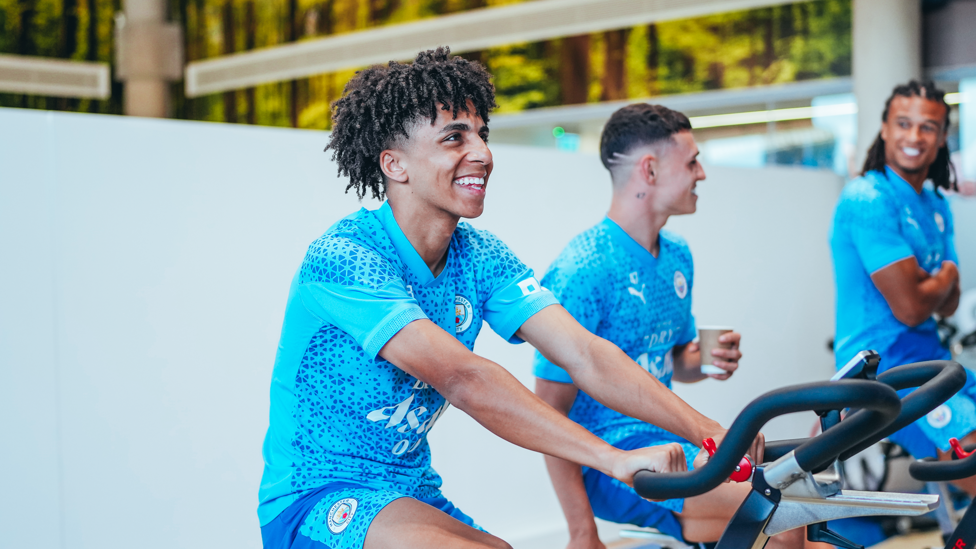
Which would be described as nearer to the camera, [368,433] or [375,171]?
[368,433]

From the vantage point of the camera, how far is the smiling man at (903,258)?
247 centimetres

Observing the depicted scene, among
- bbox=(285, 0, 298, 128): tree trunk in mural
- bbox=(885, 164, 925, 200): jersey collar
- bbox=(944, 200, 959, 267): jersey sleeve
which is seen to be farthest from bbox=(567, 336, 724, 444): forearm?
bbox=(285, 0, 298, 128): tree trunk in mural

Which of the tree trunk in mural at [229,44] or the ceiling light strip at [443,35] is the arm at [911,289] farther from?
the tree trunk in mural at [229,44]

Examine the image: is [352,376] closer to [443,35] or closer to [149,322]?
[149,322]

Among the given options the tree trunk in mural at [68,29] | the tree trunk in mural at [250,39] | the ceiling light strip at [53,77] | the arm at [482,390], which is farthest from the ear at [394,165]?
the tree trunk in mural at [68,29]

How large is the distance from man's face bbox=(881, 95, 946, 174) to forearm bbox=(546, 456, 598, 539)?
5.22 ft

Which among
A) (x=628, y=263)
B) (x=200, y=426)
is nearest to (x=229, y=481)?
(x=200, y=426)

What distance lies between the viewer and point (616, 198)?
2236 mm

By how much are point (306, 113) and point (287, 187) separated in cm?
735

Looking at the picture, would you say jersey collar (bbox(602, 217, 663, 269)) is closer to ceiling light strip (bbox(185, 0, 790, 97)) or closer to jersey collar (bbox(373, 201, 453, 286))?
jersey collar (bbox(373, 201, 453, 286))

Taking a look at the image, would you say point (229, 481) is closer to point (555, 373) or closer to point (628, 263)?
point (555, 373)

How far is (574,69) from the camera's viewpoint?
27.8ft

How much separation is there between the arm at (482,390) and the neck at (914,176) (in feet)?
6.41

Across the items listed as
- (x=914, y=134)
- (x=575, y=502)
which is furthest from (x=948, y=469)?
(x=914, y=134)
